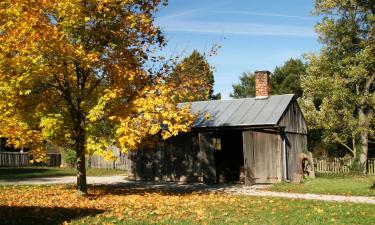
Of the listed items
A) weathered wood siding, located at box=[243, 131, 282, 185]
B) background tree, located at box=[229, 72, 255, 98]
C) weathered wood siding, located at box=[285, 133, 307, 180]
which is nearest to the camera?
weathered wood siding, located at box=[243, 131, 282, 185]

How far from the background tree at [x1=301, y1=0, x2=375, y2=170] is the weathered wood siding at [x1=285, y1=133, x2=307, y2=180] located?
688 cm

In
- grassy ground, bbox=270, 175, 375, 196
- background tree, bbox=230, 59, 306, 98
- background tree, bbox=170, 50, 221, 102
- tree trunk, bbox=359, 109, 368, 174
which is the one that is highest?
background tree, bbox=230, 59, 306, 98

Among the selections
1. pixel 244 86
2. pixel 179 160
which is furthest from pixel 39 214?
pixel 244 86

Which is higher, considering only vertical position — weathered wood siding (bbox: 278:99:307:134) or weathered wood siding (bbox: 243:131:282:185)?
weathered wood siding (bbox: 278:99:307:134)

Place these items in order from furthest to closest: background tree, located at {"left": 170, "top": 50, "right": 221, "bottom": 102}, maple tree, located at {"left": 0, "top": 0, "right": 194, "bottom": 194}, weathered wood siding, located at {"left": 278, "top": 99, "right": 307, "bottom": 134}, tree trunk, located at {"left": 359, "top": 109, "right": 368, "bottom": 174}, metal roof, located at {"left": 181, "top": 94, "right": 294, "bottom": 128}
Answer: tree trunk, located at {"left": 359, "top": 109, "right": 368, "bottom": 174} < weathered wood siding, located at {"left": 278, "top": 99, "right": 307, "bottom": 134} < metal roof, located at {"left": 181, "top": 94, "right": 294, "bottom": 128} < background tree, located at {"left": 170, "top": 50, "right": 221, "bottom": 102} < maple tree, located at {"left": 0, "top": 0, "right": 194, "bottom": 194}

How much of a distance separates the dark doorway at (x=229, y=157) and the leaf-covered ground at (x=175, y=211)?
9.24 m

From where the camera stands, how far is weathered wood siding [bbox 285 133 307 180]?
2470 centimetres

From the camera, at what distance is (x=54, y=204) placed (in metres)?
14.4

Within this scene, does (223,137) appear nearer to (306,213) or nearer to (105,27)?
(105,27)

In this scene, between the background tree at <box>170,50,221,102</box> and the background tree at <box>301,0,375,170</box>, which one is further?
the background tree at <box>301,0,375,170</box>

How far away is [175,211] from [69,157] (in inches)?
1023

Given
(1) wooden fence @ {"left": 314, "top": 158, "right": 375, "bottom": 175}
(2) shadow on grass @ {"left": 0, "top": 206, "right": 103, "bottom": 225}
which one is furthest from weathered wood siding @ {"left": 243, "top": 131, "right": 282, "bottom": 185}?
(2) shadow on grass @ {"left": 0, "top": 206, "right": 103, "bottom": 225}

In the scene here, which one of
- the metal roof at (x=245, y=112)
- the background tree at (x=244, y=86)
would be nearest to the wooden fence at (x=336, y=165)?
the metal roof at (x=245, y=112)

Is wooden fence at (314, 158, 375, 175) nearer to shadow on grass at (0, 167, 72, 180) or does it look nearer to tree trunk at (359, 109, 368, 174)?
tree trunk at (359, 109, 368, 174)
